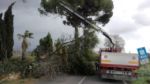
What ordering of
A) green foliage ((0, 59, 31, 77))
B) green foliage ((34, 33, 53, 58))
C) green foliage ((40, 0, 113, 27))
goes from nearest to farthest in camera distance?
green foliage ((0, 59, 31, 77)) → green foliage ((34, 33, 53, 58)) → green foliage ((40, 0, 113, 27))

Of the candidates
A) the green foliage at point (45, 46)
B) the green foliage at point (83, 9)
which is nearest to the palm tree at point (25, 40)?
the green foliage at point (45, 46)

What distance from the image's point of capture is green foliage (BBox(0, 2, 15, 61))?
3127 cm

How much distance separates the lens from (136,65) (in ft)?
97.3

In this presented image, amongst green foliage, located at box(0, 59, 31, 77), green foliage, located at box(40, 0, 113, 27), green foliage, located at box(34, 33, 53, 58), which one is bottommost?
green foliage, located at box(0, 59, 31, 77)

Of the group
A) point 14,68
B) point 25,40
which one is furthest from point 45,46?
point 14,68

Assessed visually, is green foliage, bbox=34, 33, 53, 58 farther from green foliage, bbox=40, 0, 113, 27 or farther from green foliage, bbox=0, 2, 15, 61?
green foliage, bbox=40, 0, 113, 27

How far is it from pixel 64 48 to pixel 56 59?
2.76m

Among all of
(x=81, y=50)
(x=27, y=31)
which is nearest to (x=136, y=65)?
(x=81, y=50)

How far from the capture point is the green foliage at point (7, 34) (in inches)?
1231

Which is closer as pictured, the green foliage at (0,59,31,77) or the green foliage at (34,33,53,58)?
the green foliage at (0,59,31,77)

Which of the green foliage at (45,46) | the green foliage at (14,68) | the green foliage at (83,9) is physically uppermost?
the green foliage at (83,9)

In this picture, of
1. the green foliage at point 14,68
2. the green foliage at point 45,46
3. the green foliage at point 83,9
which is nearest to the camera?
the green foliage at point 14,68

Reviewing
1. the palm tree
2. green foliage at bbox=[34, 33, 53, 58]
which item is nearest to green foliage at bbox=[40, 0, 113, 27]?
green foliage at bbox=[34, 33, 53, 58]

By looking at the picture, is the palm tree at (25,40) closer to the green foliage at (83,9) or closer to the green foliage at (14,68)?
the green foliage at (14,68)
